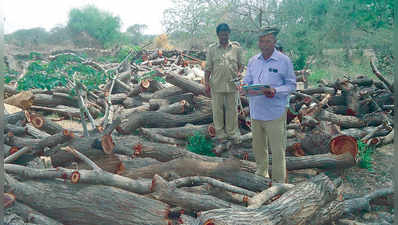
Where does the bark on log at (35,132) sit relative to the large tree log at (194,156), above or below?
above

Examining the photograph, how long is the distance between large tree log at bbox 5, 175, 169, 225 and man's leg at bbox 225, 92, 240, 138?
2492mm

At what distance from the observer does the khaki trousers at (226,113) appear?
206 inches

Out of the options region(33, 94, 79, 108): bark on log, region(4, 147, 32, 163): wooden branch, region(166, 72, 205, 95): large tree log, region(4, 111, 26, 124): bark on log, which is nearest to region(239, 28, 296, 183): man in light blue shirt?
region(166, 72, 205, 95): large tree log

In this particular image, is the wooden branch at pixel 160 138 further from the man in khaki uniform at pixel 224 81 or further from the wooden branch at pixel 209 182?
the wooden branch at pixel 209 182

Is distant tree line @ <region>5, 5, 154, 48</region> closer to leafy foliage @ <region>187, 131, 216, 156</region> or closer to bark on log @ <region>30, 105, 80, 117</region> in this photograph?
bark on log @ <region>30, 105, 80, 117</region>

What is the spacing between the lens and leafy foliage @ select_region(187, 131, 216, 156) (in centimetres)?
488

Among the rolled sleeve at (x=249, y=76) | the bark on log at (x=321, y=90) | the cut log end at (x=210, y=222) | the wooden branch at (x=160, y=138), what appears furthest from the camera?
the bark on log at (x=321, y=90)

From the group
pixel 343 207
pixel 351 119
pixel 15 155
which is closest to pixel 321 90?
pixel 351 119

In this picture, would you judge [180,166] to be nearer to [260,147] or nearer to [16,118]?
[260,147]

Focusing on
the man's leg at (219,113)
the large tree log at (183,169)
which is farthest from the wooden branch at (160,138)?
the large tree log at (183,169)

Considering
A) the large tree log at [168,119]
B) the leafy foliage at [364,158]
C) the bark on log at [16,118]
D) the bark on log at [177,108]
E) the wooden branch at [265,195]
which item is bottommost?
the leafy foliage at [364,158]

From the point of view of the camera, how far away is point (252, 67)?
3658 millimetres

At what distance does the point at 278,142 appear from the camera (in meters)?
3.56

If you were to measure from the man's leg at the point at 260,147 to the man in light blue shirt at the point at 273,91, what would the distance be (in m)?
0.01
